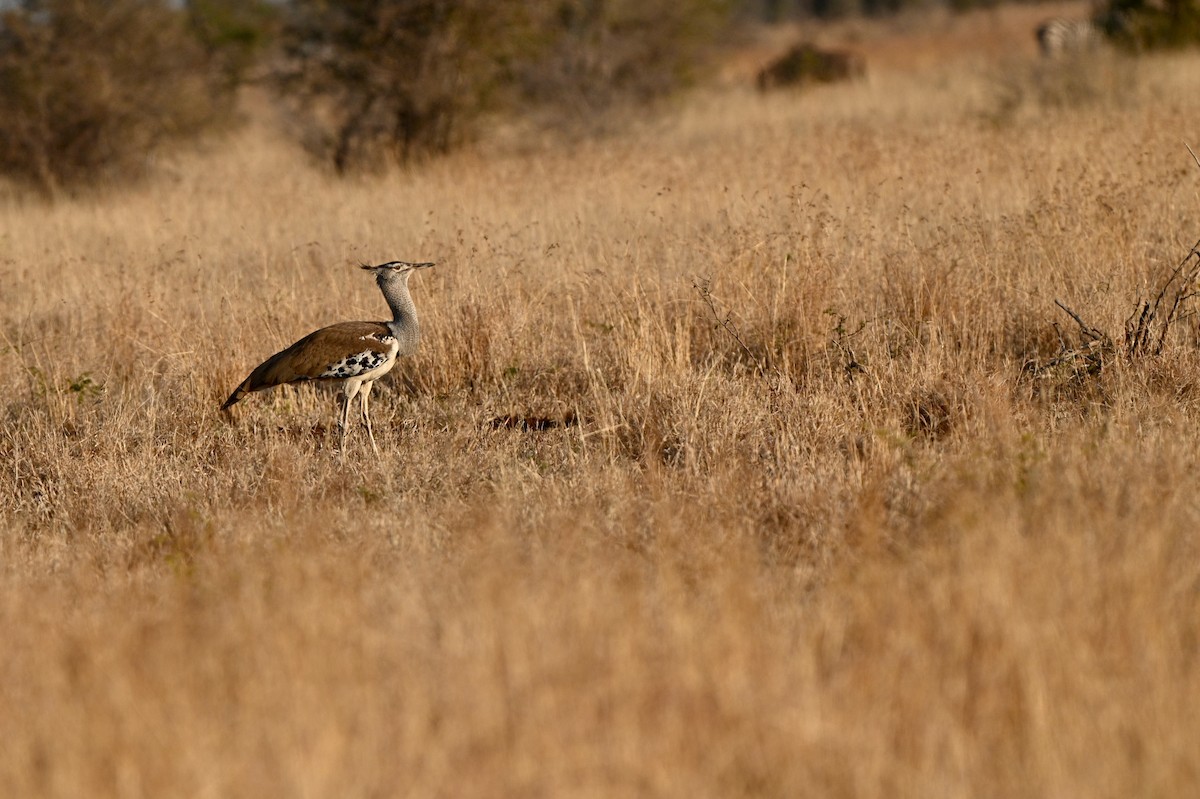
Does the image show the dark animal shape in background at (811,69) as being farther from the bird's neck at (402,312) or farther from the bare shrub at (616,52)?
the bird's neck at (402,312)

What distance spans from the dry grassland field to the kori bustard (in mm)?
242

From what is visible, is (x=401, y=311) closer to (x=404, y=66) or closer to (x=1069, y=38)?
(x=404, y=66)

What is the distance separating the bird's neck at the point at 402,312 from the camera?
586 cm

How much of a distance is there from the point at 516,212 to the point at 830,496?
6131 mm

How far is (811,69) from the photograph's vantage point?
79.2 feet

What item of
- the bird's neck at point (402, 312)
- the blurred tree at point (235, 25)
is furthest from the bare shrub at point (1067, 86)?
the blurred tree at point (235, 25)

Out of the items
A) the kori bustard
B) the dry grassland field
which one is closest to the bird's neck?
the kori bustard

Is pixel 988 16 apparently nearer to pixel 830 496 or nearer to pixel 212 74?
pixel 212 74

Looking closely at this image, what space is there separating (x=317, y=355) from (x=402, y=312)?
47 centimetres

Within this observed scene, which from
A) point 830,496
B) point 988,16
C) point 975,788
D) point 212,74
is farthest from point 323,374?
point 988,16

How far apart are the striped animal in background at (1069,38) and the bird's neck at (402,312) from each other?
1232 centimetres

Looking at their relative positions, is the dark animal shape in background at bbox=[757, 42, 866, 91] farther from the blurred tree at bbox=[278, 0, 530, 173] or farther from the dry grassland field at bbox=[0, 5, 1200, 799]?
the dry grassland field at bbox=[0, 5, 1200, 799]

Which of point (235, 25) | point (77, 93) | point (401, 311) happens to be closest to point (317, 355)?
point (401, 311)

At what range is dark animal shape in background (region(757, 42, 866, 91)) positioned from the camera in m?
23.9
